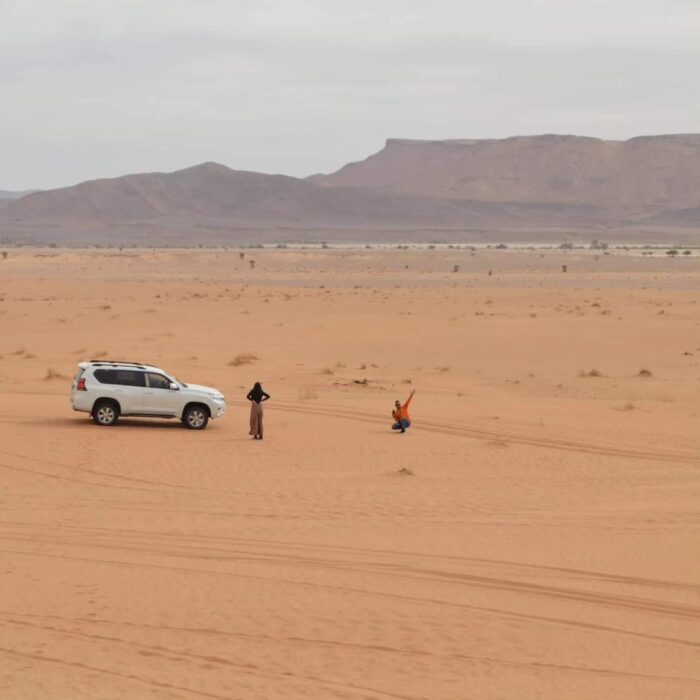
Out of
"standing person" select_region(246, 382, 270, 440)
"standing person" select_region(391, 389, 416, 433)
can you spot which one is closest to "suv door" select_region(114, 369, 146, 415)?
"standing person" select_region(246, 382, 270, 440)

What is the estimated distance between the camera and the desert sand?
37.8 feet

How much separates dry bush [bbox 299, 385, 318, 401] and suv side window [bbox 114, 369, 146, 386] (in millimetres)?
5857

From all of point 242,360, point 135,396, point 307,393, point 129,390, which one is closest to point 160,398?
point 135,396

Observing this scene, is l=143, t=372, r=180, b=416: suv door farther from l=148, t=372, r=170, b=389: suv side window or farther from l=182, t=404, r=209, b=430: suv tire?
l=182, t=404, r=209, b=430: suv tire

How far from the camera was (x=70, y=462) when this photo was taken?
21.0m

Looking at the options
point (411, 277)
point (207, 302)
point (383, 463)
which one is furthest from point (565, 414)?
point (411, 277)

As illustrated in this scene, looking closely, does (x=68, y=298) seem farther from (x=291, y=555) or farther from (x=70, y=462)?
(x=291, y=555)

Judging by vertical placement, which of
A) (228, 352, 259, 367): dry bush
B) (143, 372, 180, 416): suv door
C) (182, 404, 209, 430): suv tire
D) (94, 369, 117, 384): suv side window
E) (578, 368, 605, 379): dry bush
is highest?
(94, 369, 117, 384): suv side window

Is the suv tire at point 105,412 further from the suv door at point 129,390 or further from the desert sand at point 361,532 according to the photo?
the desert sand at point 361,532

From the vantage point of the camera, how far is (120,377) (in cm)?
2477

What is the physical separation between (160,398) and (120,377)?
872 millimetres

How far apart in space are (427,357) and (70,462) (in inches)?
834

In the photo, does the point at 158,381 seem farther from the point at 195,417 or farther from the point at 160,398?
the point at 195,417

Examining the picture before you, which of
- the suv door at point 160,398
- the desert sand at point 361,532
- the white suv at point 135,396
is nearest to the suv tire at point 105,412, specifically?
the white suv at point 135,396
